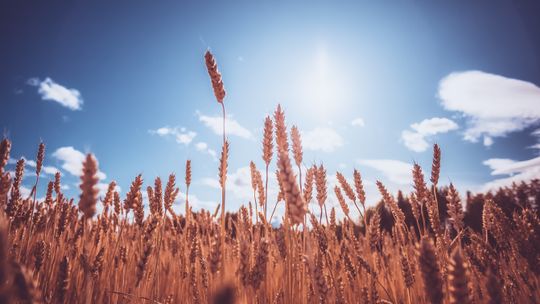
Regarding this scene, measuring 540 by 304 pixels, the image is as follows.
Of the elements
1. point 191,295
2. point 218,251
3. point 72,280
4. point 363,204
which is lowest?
point 191,295

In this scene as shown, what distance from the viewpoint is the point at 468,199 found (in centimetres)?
1250

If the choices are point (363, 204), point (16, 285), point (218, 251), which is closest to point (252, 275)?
point (218, 251)

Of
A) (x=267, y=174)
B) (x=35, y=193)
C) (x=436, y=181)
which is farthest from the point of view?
(x=35, y=193)

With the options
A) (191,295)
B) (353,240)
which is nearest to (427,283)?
(353,240)

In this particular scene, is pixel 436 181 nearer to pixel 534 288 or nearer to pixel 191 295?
pixel 534 288

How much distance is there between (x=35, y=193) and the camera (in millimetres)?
2881

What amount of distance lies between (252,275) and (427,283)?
1.08 metres

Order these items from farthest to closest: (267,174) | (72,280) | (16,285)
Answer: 1. (72,280)
2. (267,174)
3. (16,285)

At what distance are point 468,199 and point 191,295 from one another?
14.0 meters

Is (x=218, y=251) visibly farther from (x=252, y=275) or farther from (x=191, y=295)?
(x=191, y=295)

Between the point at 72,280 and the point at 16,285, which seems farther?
the point at 72,280

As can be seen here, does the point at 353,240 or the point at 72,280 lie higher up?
the point at 353,240

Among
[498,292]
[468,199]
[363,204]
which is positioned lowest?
[498,292]

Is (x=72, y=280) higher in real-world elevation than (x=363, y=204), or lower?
lower
